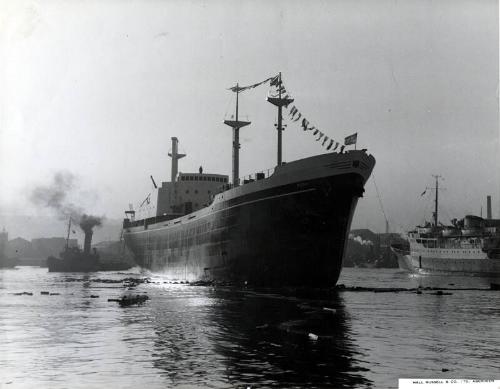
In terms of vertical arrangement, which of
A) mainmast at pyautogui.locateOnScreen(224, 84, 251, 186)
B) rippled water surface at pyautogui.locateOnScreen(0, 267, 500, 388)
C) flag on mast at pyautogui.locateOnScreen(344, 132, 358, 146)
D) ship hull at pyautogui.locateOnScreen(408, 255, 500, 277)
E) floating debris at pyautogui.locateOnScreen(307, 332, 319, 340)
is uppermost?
mainmast at pyautogui.locateOnScreen(224, 84, 251, 186)

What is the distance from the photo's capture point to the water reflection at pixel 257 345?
13.0 m

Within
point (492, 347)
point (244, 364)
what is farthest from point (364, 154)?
point (244, 364)

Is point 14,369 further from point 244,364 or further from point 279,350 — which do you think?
point 279,350

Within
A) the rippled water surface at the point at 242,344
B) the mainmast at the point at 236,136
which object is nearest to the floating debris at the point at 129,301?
the rippled water surface at the point at 242,344

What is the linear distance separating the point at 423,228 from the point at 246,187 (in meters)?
68.8

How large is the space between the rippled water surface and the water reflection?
0.10ft

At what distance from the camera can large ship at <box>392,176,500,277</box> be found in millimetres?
84062

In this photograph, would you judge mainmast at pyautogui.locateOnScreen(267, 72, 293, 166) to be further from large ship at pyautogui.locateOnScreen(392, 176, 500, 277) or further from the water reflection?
large ship at pyautogui.locateOnScreen(392, 176, 500, 277)

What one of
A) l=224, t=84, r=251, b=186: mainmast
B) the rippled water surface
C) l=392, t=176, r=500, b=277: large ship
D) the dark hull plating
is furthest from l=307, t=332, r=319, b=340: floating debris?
l=392, t=176, r=500, b=277: large ship

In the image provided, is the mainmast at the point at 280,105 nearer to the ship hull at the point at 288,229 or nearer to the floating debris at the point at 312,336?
the ship hull at the point at 288,229

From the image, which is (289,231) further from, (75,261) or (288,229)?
(75,261)

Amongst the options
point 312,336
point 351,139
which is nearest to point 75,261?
point 351,139

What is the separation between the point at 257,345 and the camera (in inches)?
681

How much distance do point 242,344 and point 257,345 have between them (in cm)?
54
